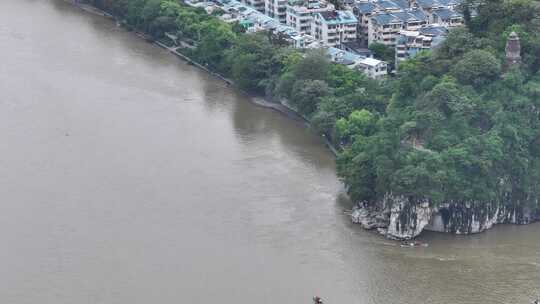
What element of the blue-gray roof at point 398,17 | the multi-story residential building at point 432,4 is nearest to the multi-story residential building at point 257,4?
the blue-gray roof at point 398,17

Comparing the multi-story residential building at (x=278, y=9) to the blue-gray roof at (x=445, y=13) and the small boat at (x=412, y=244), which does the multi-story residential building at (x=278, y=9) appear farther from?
the small boat at (x=412, y=244)

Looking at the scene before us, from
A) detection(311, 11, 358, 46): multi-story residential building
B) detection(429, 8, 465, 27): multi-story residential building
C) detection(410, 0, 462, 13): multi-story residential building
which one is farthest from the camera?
detection(410, 0, 462, 13): multi-story residential building

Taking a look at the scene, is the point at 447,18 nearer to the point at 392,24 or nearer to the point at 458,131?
the point at 392,24

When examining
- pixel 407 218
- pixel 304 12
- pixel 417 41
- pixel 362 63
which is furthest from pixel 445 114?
pixel 304 12

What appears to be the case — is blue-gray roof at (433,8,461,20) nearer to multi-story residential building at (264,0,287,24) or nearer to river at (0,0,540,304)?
multi-story residential building at (264,0,287,24)

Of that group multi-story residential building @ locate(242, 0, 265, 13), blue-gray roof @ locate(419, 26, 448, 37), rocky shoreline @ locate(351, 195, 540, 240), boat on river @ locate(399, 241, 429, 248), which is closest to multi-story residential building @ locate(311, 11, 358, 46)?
blue-gray roof @ locate(419, 26, 448, 37)

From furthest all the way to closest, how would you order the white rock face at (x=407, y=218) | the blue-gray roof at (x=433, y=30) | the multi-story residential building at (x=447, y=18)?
1. the multi-story residential building at (x=447, y=18)
2. the blue-gray roof at (x=433, y=30)
3. the white rock face at (x=407, y=218)

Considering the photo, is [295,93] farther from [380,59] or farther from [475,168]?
[475,168]
